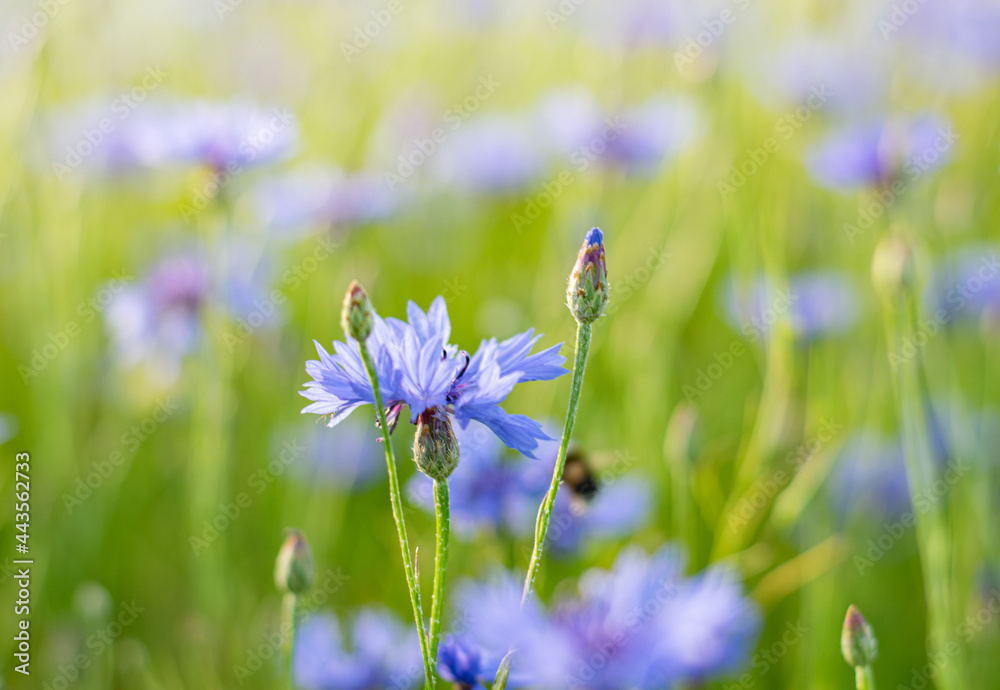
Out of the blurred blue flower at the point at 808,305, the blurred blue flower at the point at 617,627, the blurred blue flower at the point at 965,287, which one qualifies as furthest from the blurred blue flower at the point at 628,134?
the blurred blue flower at the point at 617,627

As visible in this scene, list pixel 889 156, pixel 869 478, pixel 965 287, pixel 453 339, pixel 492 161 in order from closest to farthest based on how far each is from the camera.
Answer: pixel 889 156 → pixel 869 478 → pixel 965 287 → pixel 453 339 → pixel 492 161

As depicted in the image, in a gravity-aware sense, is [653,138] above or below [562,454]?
above

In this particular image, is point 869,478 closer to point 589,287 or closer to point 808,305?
point 808,305

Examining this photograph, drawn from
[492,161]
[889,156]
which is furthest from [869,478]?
[492,161]

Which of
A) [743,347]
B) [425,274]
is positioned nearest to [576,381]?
[743,347]

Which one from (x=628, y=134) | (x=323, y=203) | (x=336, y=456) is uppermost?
(x=628, y=134)

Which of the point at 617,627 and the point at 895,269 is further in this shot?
the point at 895,269
